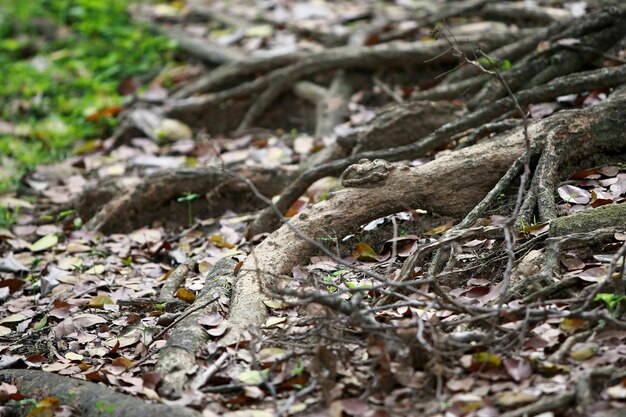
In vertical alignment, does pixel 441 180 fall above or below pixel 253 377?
above

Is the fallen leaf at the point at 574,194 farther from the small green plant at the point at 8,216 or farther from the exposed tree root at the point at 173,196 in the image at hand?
the small green plant at the point at 8,216

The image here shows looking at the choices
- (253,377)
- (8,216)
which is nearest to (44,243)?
(8,216)

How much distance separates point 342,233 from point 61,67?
5228 mm

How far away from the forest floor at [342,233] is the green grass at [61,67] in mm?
61

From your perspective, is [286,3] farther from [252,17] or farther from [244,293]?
[244,293]

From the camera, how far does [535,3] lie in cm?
680

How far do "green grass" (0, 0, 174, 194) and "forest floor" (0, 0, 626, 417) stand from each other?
0.06 metres

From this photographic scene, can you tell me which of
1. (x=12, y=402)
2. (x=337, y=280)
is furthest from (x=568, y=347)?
(x=12, y=402)

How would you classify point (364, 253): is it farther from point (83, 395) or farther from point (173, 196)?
point (173, 196)

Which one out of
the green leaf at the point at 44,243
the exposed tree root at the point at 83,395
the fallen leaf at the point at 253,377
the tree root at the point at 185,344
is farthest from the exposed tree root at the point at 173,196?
the fallen leaf at the point at 253,377

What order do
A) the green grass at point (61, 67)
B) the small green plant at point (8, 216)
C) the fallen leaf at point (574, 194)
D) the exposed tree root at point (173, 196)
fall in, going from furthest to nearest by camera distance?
1. the green grass at point (61, 67)
2. the small green plant at point (8, 216)
3. the exposed tree root at point (173, 196)
4. the fallen leaf at point (574, 194)

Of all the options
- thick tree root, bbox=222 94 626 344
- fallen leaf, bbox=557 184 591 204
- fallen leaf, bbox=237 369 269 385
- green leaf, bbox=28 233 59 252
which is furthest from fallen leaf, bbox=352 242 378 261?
green leaf, bbox=28 233 59 252

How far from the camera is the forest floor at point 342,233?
9.70 ft

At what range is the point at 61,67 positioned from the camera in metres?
8.30
